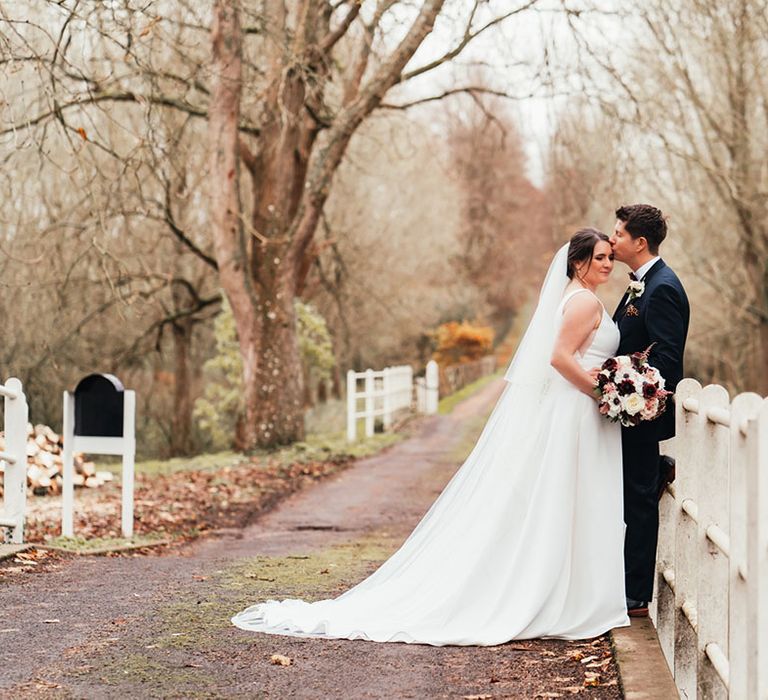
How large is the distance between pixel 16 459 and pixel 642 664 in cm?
566

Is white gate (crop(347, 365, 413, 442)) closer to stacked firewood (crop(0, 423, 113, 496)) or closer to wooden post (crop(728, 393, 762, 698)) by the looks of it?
stacked firewood (crop(0, 423, 113, 496))

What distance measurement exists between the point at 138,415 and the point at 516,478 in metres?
24.3

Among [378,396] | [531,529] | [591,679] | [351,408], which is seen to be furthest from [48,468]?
[378,396]

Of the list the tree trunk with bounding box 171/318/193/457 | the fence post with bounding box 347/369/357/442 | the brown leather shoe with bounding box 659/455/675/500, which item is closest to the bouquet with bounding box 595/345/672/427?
the brown leather shoe with bounding box 659/455/675/500

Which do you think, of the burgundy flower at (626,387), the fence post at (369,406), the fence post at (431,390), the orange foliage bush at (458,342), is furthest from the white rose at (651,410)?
the orange foliage bush at (458,342)

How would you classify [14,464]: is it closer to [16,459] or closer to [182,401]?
[16,459]

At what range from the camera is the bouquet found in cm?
615

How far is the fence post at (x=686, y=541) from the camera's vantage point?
5.28m

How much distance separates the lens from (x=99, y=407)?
34.2 ft

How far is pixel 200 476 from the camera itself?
52.9 feet

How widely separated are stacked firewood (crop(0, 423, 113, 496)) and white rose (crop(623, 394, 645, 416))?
29.6ft

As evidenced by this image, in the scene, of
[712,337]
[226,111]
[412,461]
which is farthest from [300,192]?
[712,337]

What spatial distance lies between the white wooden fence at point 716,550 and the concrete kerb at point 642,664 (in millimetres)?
93

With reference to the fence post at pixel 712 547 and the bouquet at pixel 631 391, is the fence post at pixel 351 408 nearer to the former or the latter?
the bouquet at pixel 631 391
